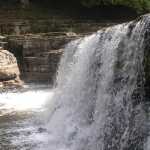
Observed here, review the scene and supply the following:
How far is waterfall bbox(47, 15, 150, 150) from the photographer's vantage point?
1103 cm

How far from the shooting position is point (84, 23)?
94.6ft

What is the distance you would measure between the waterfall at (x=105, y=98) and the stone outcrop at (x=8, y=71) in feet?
12.2

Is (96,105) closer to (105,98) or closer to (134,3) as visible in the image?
(105,98)

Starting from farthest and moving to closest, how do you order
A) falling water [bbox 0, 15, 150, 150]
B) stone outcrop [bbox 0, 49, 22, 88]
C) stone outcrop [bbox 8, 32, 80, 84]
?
stone outcrop [bbox 8, 32, 80, 84]
stone outcrop [bbox 0, 49, 22, 88]
falling water [bbox 0, 15, 150, 150]

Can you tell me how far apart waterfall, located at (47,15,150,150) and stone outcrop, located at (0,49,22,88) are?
373 cm

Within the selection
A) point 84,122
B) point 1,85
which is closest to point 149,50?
point 84,122

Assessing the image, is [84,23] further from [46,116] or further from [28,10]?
[46,116]

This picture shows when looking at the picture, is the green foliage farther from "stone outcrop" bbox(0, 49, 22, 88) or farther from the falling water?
the falling water

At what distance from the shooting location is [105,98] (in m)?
12.9

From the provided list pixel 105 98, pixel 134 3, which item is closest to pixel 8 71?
pixel 105 98

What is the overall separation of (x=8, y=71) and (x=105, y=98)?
832cm

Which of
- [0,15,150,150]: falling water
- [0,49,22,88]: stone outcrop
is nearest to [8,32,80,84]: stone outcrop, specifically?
[0,49,22,88]: stone outcrop

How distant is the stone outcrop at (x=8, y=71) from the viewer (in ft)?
66.3

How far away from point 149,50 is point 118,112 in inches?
74.3
